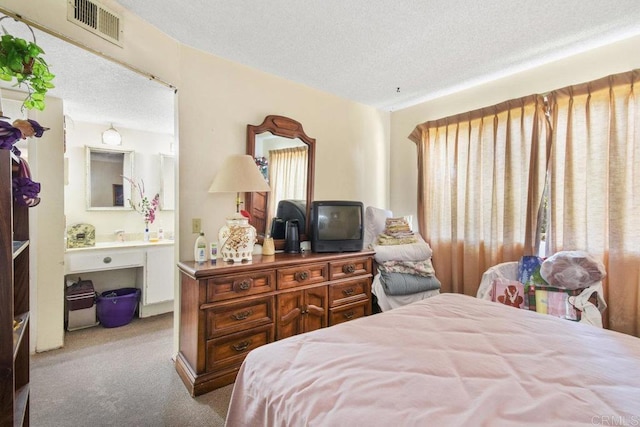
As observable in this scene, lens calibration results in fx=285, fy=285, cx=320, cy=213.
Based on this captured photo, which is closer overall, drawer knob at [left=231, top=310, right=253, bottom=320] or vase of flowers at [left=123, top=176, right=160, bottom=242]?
drawer knob at [left=231, top=310, right=253, bottom=320]

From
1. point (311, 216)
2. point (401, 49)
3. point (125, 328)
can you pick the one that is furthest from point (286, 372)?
point (125, 328)

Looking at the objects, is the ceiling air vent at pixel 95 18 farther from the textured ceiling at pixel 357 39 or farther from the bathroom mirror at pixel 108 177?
the bathroom mirror at pixel 108 177

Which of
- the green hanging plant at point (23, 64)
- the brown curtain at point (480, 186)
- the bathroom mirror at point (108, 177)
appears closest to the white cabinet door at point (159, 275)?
the bathroom mirror at point (108, 177)

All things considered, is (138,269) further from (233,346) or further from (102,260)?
(233,346)

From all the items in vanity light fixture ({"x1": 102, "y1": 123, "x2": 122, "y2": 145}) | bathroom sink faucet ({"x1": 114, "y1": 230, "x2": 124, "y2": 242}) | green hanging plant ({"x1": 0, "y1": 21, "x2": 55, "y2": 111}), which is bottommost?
bathroom sink faucet ({"x1": 114, "y1": 230, "x2": 124, "y2": 242})

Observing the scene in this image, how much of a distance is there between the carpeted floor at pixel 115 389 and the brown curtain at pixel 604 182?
9.16ft

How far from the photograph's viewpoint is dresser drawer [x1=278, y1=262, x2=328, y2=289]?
7.18 ft

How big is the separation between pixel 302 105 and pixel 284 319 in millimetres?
2018

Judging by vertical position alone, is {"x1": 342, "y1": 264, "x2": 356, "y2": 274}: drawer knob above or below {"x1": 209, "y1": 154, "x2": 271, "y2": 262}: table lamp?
below

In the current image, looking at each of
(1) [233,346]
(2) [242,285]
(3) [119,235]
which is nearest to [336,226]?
(2) [242,285]

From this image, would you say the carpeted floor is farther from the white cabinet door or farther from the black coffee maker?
the black coffee maker

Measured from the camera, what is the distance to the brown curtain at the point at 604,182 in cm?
198

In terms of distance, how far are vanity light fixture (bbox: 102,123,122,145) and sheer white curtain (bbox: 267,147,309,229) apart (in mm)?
1919

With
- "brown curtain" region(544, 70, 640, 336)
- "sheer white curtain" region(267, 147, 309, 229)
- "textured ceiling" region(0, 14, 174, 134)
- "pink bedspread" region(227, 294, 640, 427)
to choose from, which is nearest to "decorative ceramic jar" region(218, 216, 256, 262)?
"sheer white curtain" region(267, 147, 309, 229)
